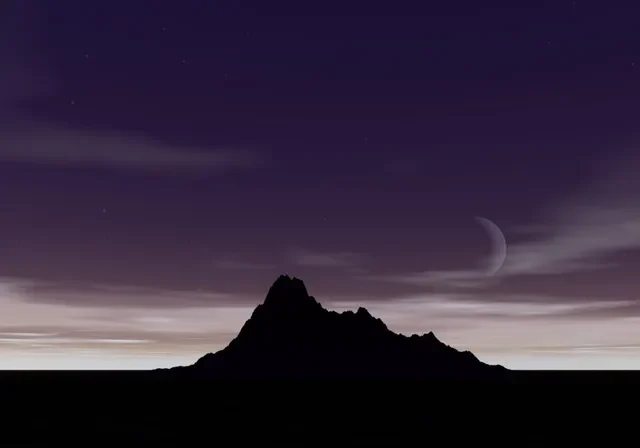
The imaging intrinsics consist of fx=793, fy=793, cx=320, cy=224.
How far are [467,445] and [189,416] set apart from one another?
52723 mm

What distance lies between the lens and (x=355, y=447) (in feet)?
244

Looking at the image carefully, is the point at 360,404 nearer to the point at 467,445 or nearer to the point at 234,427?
the point at 234,427

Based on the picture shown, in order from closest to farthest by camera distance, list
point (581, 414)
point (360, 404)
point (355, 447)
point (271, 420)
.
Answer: point (355, 447)
point (271, 420)
point (581, 414)
point (360, 404)

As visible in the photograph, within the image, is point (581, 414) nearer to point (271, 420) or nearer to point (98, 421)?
point (271, 420)

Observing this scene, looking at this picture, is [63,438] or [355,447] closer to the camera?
[355,447]

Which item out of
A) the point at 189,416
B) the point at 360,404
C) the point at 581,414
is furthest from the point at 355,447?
the point at 360,404

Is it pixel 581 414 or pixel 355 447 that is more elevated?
pixel 581 414

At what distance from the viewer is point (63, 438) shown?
8400 centimetres

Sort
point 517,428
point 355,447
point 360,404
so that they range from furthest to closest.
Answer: point 360,404
point 517,428
point 355,447

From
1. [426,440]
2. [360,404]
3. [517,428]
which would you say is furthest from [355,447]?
[360,404]

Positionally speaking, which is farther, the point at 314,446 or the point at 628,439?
the point at 628,439

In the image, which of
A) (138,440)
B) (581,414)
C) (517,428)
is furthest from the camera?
(581,414)

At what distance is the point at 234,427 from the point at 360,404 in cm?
5326

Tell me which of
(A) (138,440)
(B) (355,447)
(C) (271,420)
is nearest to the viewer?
(B) (355,447)
